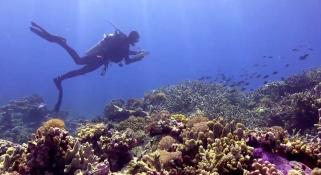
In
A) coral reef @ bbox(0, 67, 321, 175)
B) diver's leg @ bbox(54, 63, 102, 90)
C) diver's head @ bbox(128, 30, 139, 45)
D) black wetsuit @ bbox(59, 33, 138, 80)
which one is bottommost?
coral reef @ bbox(0, 67, 321, 175)

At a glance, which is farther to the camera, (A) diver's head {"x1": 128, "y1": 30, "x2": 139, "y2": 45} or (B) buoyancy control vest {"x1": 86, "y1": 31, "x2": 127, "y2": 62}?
(B) buoyancy control vest {"x1": 86, "y1": 31, "x2": 127, "y2": 62}

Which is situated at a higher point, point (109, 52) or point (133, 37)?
point (133, 37)

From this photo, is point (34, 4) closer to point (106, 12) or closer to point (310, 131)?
point (106, 12)

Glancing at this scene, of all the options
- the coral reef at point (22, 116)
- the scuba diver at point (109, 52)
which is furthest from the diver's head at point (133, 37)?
the coral reef at point (22, 116)

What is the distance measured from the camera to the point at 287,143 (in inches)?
246

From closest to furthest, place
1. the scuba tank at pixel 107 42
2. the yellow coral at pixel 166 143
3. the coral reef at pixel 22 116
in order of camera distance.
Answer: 1. the yellow coral at pixel 166 143
2. the scuba tank at pixel 107 42
3. the coral reef at pixel 22 116

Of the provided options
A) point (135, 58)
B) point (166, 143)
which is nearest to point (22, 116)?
point (135, 58)

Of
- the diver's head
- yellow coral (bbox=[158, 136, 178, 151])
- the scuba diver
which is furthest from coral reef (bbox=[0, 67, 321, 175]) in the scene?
the scuba diver

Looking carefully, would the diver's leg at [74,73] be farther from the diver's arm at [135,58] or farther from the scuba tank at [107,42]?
the diver's arm at [135,58]

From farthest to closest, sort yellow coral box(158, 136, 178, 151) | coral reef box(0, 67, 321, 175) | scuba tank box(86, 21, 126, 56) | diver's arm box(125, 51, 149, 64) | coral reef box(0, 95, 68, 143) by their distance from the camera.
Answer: coral reef box(0, 95, 68, 143) → diver's arm box(125, 51, 149, 64) → scuba tank box(86, 21, 126, 56) → yellow coral box(158, 136, 178, 151) → coral reef box(0, 67, 321, 175)

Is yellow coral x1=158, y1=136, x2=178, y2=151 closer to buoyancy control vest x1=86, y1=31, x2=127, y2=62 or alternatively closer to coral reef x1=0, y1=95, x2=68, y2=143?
buoyancy control vest x1=86, y1=31, x2=127, y2=62

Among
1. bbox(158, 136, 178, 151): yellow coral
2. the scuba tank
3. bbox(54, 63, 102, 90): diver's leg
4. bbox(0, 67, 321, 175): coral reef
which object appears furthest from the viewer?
bbox(54, 63, 102, 90): diver's leg

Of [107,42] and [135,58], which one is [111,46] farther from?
[135,58]

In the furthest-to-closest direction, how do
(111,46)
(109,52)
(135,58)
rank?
(135,58) → (109,52) → (111,46)
